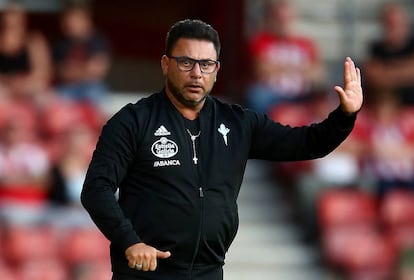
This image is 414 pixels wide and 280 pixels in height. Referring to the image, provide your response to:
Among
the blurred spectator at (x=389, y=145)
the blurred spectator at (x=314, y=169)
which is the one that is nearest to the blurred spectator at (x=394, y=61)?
the blurred spectator at (x=389, y=145)

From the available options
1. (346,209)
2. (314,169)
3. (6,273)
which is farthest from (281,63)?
(6,273)

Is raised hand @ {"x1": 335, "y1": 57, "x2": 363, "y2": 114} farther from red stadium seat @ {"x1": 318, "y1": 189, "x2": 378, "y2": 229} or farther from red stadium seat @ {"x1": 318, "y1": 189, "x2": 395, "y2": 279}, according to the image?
red stadium seat @ {"x1": 318, "y1": 189, "x2": 378, "y2": 229}

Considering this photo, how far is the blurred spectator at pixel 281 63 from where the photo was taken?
469 inches

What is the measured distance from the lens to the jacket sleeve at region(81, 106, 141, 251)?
198 inches

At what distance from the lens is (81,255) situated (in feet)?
31.8

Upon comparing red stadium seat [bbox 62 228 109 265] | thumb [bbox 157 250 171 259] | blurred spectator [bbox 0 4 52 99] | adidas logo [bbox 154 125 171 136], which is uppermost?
blurred spectator [bbox 0 4 52 99]

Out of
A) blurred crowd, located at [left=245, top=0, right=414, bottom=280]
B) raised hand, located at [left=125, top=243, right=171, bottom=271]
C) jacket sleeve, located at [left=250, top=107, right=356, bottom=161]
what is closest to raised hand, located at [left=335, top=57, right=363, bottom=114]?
jacket sleeve, located at [left=250, top=107, right=356, bottom=161]

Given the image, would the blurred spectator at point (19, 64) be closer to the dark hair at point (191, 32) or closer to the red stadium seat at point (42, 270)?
the red stadium seat at point (42, 270)

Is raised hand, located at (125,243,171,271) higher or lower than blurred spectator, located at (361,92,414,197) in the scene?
lower

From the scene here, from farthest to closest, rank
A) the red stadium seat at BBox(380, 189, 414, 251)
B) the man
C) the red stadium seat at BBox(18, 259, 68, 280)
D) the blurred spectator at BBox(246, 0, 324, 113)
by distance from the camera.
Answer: the blurred spectator at BBox(246, 0, 324, 113) → the red stadium seat at BBox(380, 189, 414, 251) → the red stadium seat at BBox(18, 259, 68, 280) → the man

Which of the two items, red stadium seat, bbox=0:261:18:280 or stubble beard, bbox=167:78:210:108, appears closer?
stubble beard, bbox=167:78:210:108

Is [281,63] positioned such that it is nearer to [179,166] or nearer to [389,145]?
[389,145]

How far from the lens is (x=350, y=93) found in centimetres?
531

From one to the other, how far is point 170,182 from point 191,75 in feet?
1.44
